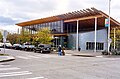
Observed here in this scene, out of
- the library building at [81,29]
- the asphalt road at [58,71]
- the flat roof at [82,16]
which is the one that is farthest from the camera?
the library building at [81,29]

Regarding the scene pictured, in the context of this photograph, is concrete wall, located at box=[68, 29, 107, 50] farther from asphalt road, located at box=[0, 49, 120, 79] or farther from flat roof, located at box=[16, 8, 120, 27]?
asphalt road, located at box=[0, 49, 120, 79]

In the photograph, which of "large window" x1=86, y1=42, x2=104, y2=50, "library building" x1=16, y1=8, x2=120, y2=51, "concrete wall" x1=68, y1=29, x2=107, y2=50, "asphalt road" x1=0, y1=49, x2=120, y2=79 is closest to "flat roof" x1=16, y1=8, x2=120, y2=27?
"library building" x1=16, y1=8, x2=120, y2=51

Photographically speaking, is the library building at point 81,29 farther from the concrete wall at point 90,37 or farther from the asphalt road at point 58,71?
the asphalt road at point 58,71

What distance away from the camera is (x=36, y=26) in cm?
7456

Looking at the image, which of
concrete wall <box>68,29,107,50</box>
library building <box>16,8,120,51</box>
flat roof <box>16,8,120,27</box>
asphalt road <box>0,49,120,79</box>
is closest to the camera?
asphalt road <box>0,49,120,79</box>

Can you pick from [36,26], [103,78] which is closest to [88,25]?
[36,26]

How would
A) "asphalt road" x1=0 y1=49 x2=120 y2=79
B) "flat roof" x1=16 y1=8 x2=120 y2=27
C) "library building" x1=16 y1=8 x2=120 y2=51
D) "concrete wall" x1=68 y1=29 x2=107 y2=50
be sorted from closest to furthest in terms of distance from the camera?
"asphalt road" x1=0 y1=49 x2=120 y2=79 < "flat roof" x1=16 y1=8 x2=120 y2=27 < "library building" x1=16 y1=8 x2=120 y2=51 < "concrete wall" x1=68 y1=29 x2=107 y2=50

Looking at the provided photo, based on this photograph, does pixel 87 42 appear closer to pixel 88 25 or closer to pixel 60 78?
pixel 88 25

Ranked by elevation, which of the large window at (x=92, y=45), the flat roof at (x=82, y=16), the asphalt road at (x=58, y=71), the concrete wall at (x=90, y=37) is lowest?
the asphalt road at (x=58, y=71)

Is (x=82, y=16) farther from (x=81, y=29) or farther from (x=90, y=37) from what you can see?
(x=81, y=29)

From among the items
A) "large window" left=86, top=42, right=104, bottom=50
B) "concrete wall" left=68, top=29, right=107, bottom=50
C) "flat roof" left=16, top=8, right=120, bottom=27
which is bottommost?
"large window" left=86, top=42, right=104, bottom=50

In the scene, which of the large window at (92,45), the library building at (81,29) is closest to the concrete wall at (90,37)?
the library building at (81,29)

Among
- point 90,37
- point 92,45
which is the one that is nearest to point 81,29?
point 90,37

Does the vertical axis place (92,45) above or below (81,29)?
below
